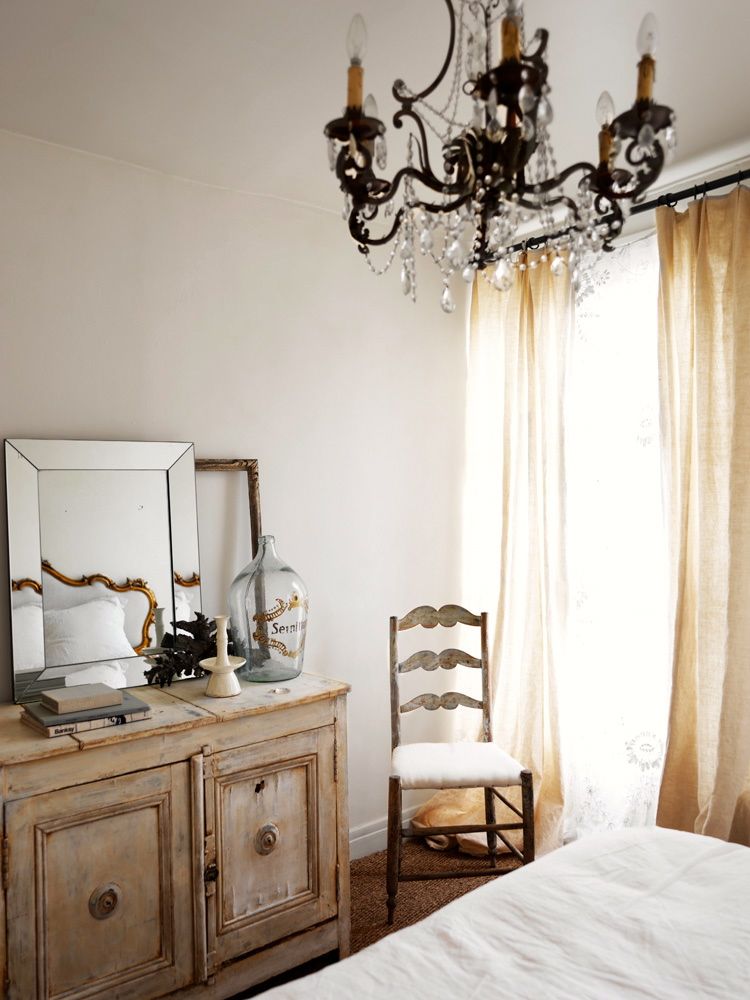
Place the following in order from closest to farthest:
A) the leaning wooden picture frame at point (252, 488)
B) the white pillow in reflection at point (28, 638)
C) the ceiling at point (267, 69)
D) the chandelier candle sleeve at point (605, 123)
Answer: the chandelier candle sleeve at point (605, 123), the ceiling at point (267, 69), the white pillow in reflection at point (28, 638), the leaning wooden picture frame at point (252, 488)

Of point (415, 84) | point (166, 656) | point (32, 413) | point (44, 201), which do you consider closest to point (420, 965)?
point (166, 656)

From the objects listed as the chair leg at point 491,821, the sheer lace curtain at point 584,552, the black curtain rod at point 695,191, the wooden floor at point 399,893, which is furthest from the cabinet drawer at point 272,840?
the black curtain rod at point 695,191

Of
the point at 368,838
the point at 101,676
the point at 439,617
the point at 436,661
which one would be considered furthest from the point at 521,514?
the point at 101,676

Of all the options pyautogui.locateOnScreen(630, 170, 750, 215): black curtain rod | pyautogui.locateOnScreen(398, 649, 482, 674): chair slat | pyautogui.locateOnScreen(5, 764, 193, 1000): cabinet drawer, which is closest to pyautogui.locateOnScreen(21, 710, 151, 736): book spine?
pyautogui.locateOnScreen(5, 764, 193, 1000): cabinet drawer

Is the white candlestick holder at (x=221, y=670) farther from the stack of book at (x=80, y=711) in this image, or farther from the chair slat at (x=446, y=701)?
the chair slat at (x=446, y=701)

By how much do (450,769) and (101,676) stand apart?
1231 mm

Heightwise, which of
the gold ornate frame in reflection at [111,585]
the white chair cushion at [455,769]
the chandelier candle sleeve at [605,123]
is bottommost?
the white chair cushion at [455,769]

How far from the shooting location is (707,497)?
2734 millimetres

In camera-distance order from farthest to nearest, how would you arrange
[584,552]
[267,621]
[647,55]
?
[584,552], [267,621], [647,55]

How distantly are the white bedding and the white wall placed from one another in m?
1.63

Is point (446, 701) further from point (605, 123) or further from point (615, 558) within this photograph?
point (605, 123)

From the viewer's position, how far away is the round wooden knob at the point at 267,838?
7.80 ft

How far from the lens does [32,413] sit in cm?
254

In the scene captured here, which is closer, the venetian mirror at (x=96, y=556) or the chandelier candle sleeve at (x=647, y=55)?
the chandelier candle sleeve at (x=647, y=55)
